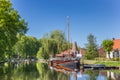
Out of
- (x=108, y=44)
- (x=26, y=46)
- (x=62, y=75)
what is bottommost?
(x=62, y=75)

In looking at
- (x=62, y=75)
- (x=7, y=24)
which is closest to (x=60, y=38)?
(x=7, y=24)

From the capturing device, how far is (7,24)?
55062mm

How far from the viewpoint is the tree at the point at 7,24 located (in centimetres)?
5070

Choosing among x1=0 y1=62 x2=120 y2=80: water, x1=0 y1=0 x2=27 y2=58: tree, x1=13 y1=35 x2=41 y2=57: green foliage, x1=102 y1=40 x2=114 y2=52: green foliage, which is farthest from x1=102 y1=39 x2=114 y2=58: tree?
x1=13 y1=35 x2=41 y2=57: green foliage

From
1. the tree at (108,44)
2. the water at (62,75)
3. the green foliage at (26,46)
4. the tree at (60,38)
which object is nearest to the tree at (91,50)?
the tree at (108,44)

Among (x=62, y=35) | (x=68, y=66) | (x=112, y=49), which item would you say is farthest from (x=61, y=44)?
(x=68, y=66)

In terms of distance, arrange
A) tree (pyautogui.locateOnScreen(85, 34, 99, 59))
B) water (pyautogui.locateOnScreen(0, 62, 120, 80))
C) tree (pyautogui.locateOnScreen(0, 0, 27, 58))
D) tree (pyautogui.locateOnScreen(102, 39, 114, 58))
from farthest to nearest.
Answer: tree (pyautogui.locateOnScreen(85, 34, 99, 59)), tree (pyautogui.locateOnScreen(102, 39, 114, 58)), tree (pyautogui.locateOnScreen(0, 0, 27, 58)), water (pyautogui.locateOnScreen(0, 62, 120, 80))

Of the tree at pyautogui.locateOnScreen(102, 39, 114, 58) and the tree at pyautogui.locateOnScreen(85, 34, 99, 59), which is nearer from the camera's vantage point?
the tree at pyautogui.locateOnScreen(102, 39, 114, 58)

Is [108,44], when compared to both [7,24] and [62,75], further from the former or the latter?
[62,75]

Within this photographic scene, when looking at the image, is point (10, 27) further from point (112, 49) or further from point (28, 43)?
point (28, 43)

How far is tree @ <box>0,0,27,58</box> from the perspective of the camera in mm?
50697

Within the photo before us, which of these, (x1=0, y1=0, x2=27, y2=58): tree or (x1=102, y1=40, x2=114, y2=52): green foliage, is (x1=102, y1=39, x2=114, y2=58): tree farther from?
(x1=0, y1=0, x2=27, y2=58): tree

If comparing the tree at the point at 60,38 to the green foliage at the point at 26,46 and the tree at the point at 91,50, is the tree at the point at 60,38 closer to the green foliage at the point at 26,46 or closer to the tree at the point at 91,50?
the tree at the point at 91,50

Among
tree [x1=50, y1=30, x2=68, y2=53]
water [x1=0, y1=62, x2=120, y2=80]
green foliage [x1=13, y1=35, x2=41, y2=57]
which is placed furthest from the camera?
green foliage [x1=13, y1=35, x2=41, y2=57]
